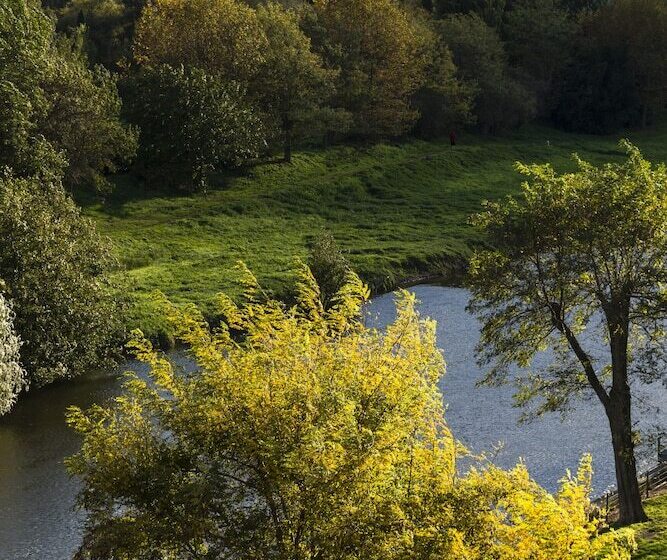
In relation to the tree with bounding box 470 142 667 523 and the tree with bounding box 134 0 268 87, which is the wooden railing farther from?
the tree with bounding box 134 0 268 87

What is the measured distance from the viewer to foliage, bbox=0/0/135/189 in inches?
2517

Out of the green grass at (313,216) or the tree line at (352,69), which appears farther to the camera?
the tree line at (352,69)

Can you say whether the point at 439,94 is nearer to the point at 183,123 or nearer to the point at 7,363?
the point at 183,123

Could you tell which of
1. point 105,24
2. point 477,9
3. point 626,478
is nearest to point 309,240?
point 626,478

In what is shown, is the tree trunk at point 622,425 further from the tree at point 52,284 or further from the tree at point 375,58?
the tree at point 375,58

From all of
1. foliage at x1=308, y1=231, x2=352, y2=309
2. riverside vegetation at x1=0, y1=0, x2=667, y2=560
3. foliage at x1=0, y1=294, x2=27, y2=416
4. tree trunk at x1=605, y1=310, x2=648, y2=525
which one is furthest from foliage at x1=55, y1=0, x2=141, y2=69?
tree trunk at x1=605, y1=310, x2=648, y2=525

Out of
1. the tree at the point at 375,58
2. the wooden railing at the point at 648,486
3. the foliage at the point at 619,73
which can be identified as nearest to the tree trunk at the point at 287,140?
the tree at the point at 375,58

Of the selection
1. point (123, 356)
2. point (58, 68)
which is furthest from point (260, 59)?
point (123, 356)

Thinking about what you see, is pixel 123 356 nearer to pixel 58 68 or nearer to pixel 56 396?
pixel 56 396

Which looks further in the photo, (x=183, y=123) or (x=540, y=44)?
(x=540, y=44)

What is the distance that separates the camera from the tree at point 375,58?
115 m

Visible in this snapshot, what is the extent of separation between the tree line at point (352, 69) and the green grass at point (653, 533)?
60.6 metres

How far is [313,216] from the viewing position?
310ft

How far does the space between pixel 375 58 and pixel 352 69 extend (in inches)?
158
